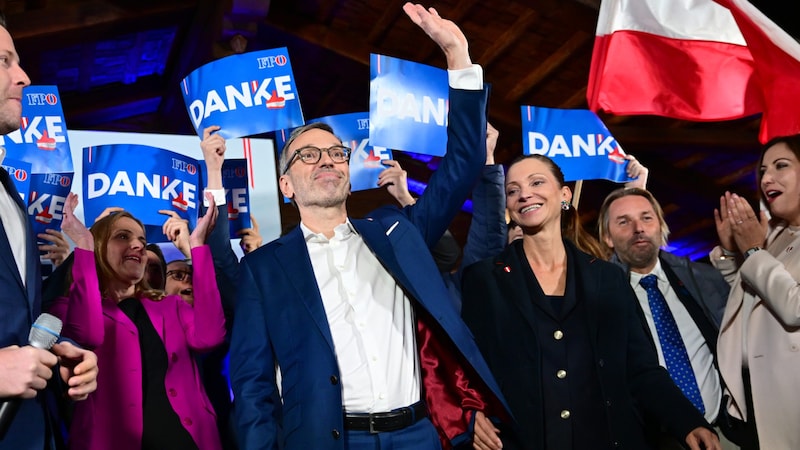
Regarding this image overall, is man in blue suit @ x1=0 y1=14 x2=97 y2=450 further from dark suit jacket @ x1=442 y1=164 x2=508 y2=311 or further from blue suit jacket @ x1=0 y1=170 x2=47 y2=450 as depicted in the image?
dark suit jacket @ x1=442 y1=164 x2=508 y2=311

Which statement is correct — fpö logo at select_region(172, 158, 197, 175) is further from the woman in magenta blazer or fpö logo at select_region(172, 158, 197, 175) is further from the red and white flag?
the red and white flag

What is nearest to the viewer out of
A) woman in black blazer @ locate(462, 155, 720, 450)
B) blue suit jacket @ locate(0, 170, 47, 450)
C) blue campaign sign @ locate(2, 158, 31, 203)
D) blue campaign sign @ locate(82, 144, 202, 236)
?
blue suit jacket @ locate(0, 170, 47, 450)

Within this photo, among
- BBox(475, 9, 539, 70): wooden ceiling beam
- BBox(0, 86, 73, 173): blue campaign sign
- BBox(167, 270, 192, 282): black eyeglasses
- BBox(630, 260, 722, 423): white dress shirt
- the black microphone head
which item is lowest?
BBox(630, 260, 722, 423): white dress shirt

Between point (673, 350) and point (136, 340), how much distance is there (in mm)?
1972

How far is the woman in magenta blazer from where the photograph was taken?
2.71 meters

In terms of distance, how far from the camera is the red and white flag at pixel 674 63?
3281 millimetres

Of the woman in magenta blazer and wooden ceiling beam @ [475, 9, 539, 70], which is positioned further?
wooden ceiling beam @ [475, 9, 539, 70]

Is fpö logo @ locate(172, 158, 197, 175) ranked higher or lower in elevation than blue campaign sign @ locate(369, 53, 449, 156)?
lower

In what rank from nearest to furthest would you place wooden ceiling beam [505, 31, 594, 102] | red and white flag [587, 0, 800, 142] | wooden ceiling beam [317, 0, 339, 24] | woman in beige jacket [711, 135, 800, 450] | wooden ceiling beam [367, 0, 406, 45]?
woman in beige jacket [711, 135, 800, 450] → red and white flag [587, 0, 800, 142] → wooden ceiling beam [505, 31, 594, 102] → wooden ceiling beam [367, 0, 406, 45] → wooden ceiling beam [317, 0, 339, 24]

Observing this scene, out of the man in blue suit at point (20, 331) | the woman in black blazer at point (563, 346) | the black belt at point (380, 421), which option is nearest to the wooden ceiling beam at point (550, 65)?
the woman in black blazer at point (563, 346)

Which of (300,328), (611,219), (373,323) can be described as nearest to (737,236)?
(611,219)

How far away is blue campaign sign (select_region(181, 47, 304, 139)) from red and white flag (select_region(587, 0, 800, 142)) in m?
1.57

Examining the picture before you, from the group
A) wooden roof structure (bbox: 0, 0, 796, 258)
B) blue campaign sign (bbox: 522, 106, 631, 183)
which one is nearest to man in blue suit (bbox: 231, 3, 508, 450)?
blue campaign sign (bbox: 522, 106, 631, 183)

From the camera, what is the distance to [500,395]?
2.10 metres
